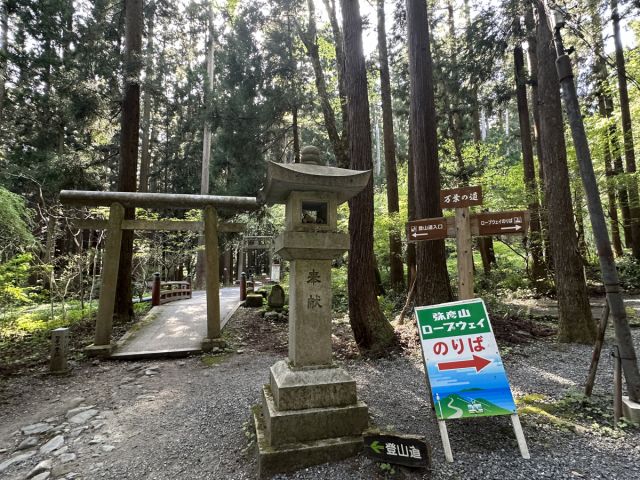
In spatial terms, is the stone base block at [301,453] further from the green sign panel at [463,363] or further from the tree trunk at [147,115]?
the tree trunk at [147,115]

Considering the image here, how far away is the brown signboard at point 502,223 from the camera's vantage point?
135 inches

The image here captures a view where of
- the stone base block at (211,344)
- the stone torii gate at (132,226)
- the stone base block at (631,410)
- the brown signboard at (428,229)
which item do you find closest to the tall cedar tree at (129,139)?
the stone torii gate at (132,226)

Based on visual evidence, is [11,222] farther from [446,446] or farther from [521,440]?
[521,440]

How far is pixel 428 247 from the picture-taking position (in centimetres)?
593

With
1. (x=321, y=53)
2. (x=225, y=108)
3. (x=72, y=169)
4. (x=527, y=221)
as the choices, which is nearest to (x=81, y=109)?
(x=72, y=169)

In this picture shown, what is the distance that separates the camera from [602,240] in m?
3.10

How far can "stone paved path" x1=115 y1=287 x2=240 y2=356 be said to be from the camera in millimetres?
6496

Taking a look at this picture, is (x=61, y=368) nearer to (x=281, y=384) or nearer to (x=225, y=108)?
(x=281, y=384)

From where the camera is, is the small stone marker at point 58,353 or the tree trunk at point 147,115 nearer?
the small stone marker at point 58,353

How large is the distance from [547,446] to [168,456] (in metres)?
3.25

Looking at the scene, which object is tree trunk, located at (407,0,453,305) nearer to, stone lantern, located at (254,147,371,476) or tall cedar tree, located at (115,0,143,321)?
stone lantern, located at (254,147,371,476)

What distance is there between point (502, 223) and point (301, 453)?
2.94m

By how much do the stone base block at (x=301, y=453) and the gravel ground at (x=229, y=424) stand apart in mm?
75

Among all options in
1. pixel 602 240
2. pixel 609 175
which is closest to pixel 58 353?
pixel 602 240
